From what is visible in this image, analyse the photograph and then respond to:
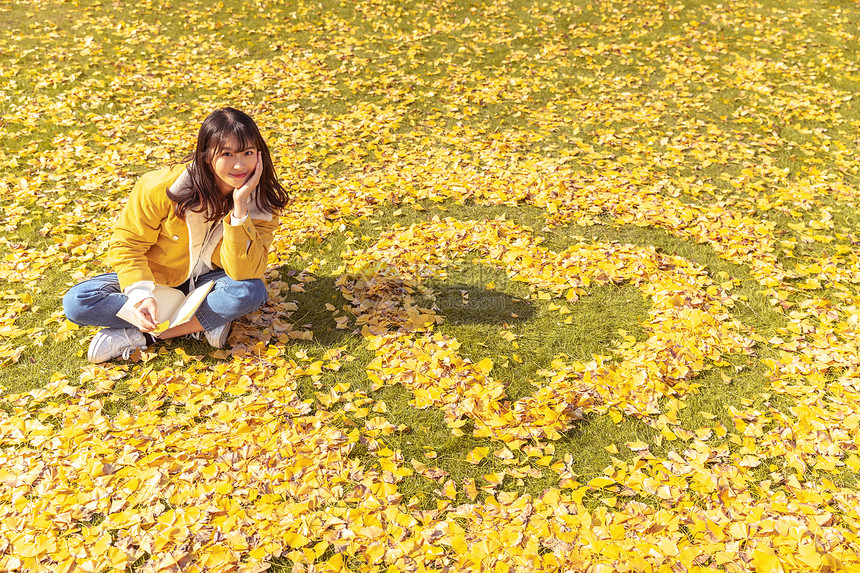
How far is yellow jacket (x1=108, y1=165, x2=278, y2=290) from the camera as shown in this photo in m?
3.95

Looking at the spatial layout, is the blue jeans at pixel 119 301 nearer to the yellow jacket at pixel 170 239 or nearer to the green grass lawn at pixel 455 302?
the yellow jacket at pixel 170 239

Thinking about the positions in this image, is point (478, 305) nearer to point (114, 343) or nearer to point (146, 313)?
point (146, 313)

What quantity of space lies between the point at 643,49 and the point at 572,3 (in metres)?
2.38

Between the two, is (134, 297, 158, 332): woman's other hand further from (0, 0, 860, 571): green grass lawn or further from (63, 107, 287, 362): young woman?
(0, 0, 860, 571): green grass lawn

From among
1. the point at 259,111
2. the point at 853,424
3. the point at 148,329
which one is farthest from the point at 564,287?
the point at 259,111

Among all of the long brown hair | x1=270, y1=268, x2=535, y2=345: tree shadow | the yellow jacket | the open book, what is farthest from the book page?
x1=270, y1=268, x2=535, y2=345: tree shadow

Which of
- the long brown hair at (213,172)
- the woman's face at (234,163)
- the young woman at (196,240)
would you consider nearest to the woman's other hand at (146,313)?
the young woman at (196,240)

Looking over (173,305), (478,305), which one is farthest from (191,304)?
(478,305)

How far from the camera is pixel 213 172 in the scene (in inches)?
153

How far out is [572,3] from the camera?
12062mm

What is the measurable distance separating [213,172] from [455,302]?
Answer: 2.11 meters

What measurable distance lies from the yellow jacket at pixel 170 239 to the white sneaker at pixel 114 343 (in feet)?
1.37

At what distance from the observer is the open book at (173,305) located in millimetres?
4053

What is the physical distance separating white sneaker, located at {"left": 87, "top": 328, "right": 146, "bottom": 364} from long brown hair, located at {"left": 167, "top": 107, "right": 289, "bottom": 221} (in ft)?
3.08
